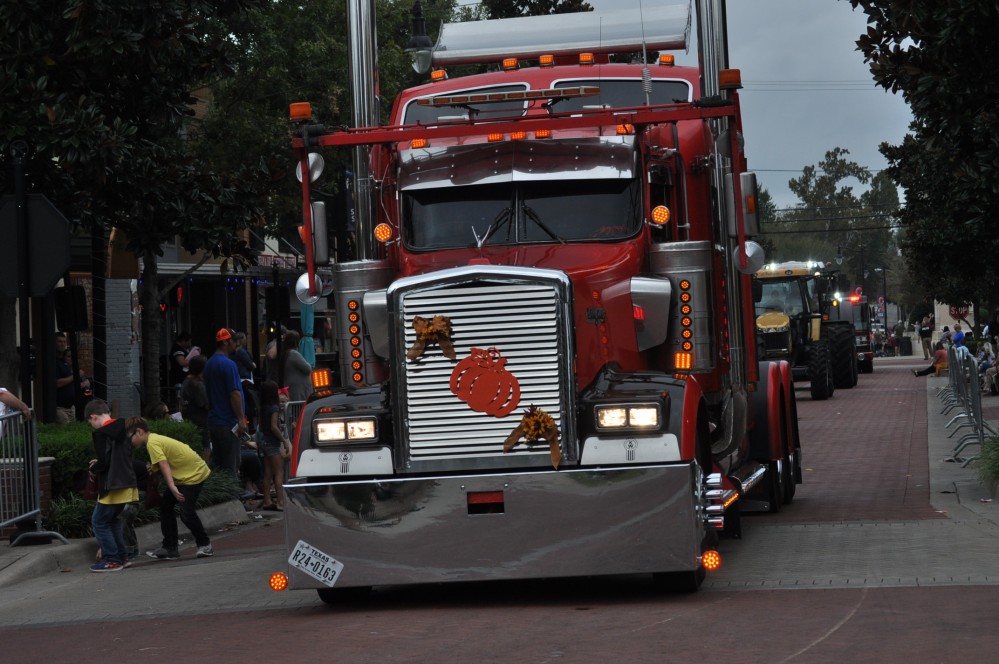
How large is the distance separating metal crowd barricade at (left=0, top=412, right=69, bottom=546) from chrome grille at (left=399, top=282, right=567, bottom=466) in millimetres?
5650

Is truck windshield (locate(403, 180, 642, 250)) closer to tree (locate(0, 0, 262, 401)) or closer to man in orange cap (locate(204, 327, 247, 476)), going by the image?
tree (locate(0, 0, 262, 401))

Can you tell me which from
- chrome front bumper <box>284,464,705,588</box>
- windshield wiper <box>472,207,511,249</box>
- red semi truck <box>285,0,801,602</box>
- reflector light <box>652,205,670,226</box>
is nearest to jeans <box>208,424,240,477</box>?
red semi truck <box>285,0,801,602</box>

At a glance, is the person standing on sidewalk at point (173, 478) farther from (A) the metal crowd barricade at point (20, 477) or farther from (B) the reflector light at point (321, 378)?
(B) the reflector light at point (321, 378)

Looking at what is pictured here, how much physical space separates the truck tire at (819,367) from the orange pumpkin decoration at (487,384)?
1107 inches

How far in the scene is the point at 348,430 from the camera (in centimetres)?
998

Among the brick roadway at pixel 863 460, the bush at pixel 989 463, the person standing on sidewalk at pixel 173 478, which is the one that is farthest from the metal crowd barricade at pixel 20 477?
the bush at pixel 989 463

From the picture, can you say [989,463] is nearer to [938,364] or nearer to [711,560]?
[711,560]

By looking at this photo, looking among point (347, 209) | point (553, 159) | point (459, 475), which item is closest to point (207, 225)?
point (347, 209)

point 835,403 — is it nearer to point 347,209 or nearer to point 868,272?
point 347,209

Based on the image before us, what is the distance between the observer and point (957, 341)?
36.0m

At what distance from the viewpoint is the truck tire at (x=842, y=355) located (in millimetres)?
41938

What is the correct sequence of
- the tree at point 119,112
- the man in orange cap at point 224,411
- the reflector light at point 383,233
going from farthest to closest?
the man in orange cap at point 224,411 → the tree at point 119,112 → the reflector light at point 383,233

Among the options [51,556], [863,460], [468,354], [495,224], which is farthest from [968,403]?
[468,354]

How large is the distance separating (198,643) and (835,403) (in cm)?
2862
